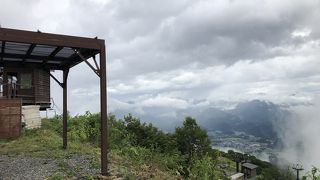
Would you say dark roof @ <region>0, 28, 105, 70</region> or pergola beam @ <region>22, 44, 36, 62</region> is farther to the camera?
pergola beam @ <region>22, 44, 36, 62</region>

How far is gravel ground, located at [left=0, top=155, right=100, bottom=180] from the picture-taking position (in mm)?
12789

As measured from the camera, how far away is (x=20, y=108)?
2559 centimetres

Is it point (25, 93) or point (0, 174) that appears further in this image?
point (25, 93)

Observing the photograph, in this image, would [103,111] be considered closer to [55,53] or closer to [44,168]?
[44,168]

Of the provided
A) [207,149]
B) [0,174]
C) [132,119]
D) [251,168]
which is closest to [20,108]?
[0,174]

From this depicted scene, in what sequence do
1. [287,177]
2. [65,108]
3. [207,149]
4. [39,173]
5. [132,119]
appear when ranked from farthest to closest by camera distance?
1. [287,177]
2. [207,149]
3. [132,119]
4. [65,108]
5. [39,173]

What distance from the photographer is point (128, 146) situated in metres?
25.2

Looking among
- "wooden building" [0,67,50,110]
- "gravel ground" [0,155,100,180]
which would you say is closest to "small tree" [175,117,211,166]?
"wooden building" [0,67,50,110]

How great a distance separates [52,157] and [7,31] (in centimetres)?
671

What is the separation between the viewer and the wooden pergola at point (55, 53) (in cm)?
1207

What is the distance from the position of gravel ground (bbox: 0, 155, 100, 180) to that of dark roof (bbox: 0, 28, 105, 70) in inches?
166

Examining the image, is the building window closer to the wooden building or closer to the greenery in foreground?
the wooden building

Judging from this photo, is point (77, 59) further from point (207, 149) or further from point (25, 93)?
point (207, 149)

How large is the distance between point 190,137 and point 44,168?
118 feet
